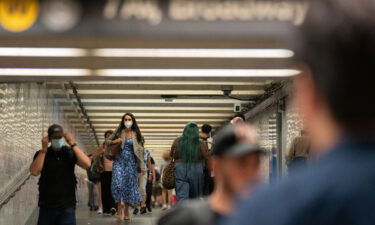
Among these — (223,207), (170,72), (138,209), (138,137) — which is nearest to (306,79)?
(223,207)

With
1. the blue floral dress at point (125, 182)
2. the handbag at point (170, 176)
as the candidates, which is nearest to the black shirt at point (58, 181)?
the handbag at point (170, 176)

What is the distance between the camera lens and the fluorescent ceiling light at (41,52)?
1212 centimetres

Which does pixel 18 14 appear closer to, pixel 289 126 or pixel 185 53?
pixel 185 53

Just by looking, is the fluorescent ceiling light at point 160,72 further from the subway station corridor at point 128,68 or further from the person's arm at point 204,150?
the person's arm at point 204,150

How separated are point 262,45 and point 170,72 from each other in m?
3.78

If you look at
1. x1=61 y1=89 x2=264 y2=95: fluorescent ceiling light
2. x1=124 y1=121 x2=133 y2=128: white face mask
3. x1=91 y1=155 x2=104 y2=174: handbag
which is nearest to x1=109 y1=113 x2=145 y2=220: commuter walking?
x1=124 y1=121 x2=133 y2=128: white face mask

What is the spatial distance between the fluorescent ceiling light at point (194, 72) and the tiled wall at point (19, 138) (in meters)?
1.49

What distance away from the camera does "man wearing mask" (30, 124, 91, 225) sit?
314 inches

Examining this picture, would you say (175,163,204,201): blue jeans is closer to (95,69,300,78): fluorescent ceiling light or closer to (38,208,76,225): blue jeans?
(38,208,76,225): blue jeans

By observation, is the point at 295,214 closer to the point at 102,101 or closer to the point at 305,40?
the point at 305,40

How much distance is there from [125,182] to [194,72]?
2212 mm

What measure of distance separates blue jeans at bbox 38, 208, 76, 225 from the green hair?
2578mm

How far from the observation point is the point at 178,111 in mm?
23531

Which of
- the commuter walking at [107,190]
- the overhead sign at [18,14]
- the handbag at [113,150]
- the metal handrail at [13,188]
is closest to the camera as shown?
the overhead sign at [18,14]
